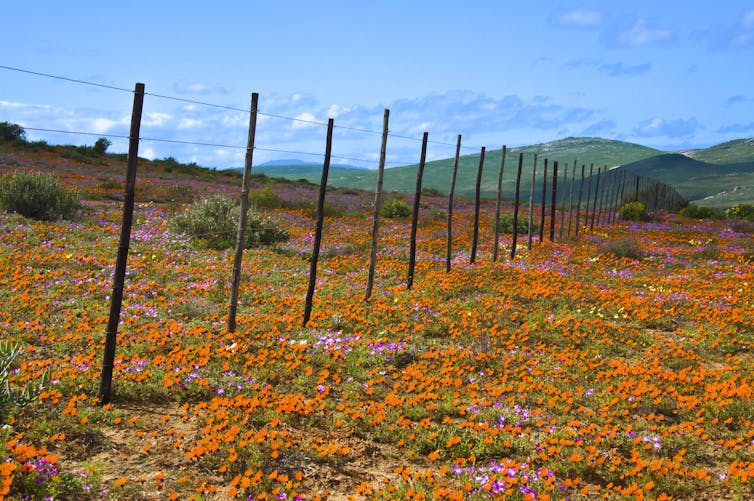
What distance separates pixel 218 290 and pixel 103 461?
849 centimetres

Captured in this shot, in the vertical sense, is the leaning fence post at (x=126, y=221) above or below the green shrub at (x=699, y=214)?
below

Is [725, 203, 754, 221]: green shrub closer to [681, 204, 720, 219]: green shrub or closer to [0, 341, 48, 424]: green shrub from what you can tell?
[681, 204, 720, 219]: green shrub

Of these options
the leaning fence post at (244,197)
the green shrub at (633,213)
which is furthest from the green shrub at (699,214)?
the leaning fence post at (244,197)

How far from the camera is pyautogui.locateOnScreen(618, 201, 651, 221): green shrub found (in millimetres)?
49775

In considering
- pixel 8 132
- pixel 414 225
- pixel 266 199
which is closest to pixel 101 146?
pixel 8 132

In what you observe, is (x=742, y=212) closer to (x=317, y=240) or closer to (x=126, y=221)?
(x=317, y=240)

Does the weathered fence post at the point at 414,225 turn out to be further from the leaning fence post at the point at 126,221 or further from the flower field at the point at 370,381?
the leaning fence post at the point at 126,221

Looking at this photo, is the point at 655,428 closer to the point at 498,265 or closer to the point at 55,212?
the point at 498,265

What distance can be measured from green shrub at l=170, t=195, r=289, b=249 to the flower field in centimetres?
211

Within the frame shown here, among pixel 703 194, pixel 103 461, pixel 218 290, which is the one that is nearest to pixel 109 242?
pixel 218 290

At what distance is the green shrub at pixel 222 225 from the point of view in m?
21.5

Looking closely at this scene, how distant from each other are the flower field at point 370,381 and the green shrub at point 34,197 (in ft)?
6.89

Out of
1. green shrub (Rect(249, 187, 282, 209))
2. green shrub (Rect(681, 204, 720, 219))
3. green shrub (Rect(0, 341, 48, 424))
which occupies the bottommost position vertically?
green shrub (Rect(0, 341, 48, 424))

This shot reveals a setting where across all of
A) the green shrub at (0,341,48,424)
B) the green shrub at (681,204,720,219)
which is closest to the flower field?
the green shrub at (0,341,48,424)
